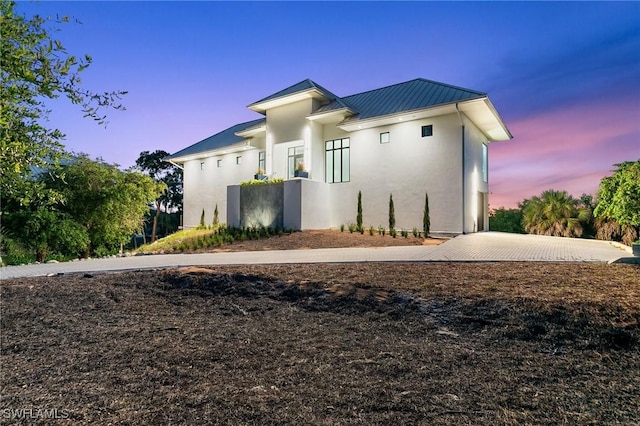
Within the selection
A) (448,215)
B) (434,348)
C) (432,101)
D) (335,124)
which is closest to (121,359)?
(434,348)

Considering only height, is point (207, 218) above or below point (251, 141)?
below

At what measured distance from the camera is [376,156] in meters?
15.6

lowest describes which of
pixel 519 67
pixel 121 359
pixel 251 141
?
pixel 121 359

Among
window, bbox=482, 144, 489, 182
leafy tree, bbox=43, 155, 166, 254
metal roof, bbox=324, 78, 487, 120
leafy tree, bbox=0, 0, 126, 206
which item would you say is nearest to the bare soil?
leafy tree, bbox=0, 0, 126, 206

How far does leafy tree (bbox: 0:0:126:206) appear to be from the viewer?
261cm

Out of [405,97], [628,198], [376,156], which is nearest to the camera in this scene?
[628,198]

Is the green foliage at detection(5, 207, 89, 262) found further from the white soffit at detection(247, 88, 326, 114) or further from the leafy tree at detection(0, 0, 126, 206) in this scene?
the leafy tree at detection(0, 0, 126, 206)

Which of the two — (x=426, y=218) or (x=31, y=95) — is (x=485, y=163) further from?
(x=31, y=95)

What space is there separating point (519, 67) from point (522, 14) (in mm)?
4670

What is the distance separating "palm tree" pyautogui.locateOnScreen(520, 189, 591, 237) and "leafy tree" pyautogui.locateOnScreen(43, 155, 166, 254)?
19.7 m

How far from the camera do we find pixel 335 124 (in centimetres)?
1698

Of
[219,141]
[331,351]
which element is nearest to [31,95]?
[331,351]

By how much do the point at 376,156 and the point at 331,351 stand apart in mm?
13573

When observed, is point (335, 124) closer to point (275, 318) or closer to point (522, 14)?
point (522, 14)
